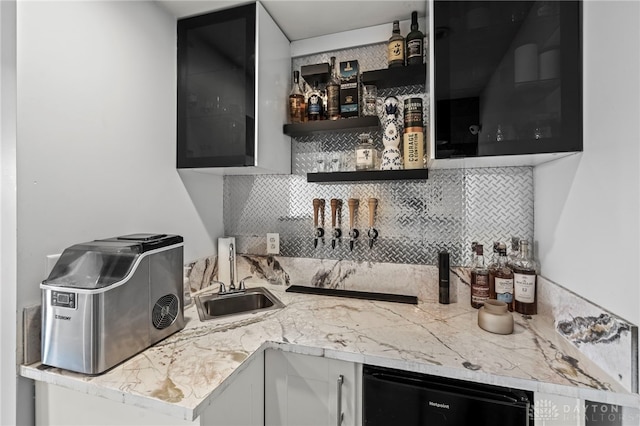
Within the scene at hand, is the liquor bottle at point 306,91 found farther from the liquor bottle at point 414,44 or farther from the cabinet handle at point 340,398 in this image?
the cabinet handle at point 340,398

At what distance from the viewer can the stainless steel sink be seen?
1.60 meters

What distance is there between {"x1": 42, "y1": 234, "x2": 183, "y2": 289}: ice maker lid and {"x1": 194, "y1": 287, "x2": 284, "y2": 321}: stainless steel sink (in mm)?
582

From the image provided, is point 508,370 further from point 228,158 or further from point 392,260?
point 228,158

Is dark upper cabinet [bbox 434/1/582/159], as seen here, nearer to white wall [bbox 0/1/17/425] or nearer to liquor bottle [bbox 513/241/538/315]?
liquor bottle [bbox 513/241/538/315]

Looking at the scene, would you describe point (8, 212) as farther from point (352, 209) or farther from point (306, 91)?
point (306, 91)

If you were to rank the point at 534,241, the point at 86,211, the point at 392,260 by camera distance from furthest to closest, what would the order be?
1. the point at 392,260
2. the point at 534,241
3. the point at 86,211

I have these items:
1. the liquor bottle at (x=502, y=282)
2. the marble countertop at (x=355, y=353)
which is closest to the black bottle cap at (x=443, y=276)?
the marble countertop at (x=355, y=353)

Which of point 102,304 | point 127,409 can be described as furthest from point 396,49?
point 127,409

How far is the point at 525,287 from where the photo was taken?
1.36m

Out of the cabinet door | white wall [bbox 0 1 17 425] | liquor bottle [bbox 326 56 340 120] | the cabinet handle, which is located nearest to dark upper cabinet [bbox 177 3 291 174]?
liquor bottle [bbox 326 56 340 120]

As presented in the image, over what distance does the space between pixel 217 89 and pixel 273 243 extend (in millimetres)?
905

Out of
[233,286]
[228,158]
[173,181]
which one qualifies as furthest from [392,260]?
[173,181]

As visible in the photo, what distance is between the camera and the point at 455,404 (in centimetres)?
96

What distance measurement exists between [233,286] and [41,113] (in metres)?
1.14
